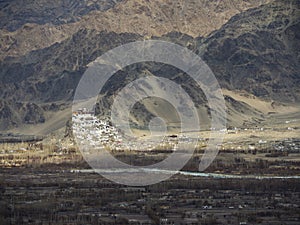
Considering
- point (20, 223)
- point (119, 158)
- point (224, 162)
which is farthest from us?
point (119, 158)

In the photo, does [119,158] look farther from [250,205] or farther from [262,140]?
[250,205]

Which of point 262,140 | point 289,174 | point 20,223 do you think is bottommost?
point 20,223

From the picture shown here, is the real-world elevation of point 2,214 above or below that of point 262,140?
below

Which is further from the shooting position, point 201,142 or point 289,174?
point 201,142

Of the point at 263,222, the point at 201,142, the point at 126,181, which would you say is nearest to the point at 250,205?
the point at 263,222

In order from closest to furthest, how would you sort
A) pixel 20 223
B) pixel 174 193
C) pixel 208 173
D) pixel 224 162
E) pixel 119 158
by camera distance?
pixel 20 223, pixel 174 193, pixel 208 173, pixel 224 162, pixel 119 158

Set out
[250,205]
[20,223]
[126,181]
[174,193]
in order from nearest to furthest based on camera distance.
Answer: [20,223] < [250,205] < [174,193] < [126,181]

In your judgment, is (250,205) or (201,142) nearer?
(250,205)


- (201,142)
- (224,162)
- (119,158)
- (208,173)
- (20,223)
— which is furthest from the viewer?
(201,142)

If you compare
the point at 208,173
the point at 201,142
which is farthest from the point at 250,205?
the point at 201,142

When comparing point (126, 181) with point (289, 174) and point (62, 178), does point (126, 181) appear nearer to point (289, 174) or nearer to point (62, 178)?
point (62, 178)
